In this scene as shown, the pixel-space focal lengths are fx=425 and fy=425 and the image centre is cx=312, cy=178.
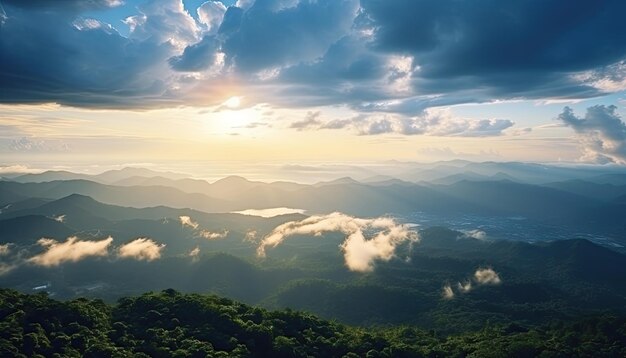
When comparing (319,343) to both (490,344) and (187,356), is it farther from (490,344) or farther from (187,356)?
(490,344)

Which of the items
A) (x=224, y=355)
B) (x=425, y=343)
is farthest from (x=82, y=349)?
(x=425, y=343)

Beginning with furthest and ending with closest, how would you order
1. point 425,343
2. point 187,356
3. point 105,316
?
1. point 425,343
2. point 105,316
3. point 187,356

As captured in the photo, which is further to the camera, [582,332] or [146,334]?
[582,332]

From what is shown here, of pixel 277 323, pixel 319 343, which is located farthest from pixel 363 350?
pixel 277 323

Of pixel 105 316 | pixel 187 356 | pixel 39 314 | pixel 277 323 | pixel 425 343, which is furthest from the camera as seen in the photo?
pixel 425 343

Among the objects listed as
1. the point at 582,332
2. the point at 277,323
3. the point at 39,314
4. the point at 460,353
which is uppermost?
the point at 39,314

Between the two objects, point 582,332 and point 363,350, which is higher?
point 363,350
